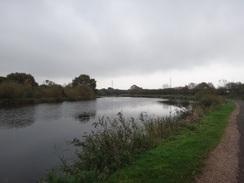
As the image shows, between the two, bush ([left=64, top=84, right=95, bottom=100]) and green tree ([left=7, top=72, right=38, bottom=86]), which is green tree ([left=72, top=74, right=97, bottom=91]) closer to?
bush ([left=64, top=84, right=95, bottom=100])

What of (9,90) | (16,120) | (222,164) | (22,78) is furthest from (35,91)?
(222,164)

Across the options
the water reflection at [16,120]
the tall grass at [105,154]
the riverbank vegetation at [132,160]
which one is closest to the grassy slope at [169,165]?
the riverbank vegetation at [132,160]

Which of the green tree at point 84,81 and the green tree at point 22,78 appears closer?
the green tree at point 22,78

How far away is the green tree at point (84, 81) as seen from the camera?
3120 inches

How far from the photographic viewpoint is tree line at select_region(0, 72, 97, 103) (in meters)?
35.6

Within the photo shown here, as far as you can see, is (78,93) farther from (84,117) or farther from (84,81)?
(84,117)

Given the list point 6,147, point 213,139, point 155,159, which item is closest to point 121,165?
point 155,159

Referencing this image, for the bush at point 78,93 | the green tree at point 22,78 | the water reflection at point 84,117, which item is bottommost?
the water reflection at point 84,117

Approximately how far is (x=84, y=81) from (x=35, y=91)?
35071 mm

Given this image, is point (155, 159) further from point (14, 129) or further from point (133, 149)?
point (14, 129)

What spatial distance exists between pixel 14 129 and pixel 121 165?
12.2 m

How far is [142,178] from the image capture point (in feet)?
13.7

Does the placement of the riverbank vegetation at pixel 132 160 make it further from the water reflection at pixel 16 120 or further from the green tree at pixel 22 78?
the green tree at pixel 22 78

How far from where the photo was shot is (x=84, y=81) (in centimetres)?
7931
